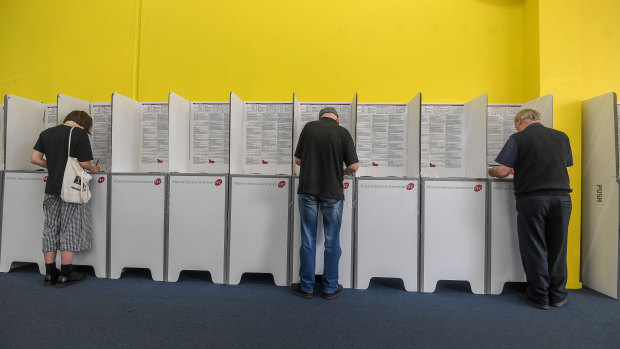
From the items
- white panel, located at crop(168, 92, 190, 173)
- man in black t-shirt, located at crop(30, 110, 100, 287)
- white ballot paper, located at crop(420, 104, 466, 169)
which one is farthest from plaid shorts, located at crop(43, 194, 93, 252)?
white ballot paper, located at crop(420, 104, 466, 169)

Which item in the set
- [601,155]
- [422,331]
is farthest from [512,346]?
[601,155]

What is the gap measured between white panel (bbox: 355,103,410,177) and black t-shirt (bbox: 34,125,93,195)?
2.41 m

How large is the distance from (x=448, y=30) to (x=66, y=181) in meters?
3.99

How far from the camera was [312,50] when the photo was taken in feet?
10.1

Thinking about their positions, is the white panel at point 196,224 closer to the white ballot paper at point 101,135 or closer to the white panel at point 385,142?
the white ballot paper at point 101,135

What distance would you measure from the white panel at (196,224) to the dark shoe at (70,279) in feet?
2.42

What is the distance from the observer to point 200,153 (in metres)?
2.75

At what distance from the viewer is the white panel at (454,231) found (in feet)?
7.53

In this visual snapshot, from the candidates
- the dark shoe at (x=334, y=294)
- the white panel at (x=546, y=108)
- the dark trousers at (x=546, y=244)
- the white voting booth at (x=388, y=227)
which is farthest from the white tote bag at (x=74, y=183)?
the white panel at (x=546, y=108)

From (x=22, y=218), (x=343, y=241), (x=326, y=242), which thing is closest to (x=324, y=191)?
(x=326, y=242)

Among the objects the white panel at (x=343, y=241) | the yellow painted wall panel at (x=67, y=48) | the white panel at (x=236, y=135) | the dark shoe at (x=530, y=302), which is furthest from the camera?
the yellow painted wall panel at (x=67, y=48)

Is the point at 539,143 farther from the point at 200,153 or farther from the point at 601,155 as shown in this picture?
the point at 200,153

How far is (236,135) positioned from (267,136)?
0.32 meters

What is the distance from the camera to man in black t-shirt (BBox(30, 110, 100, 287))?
2.22m
